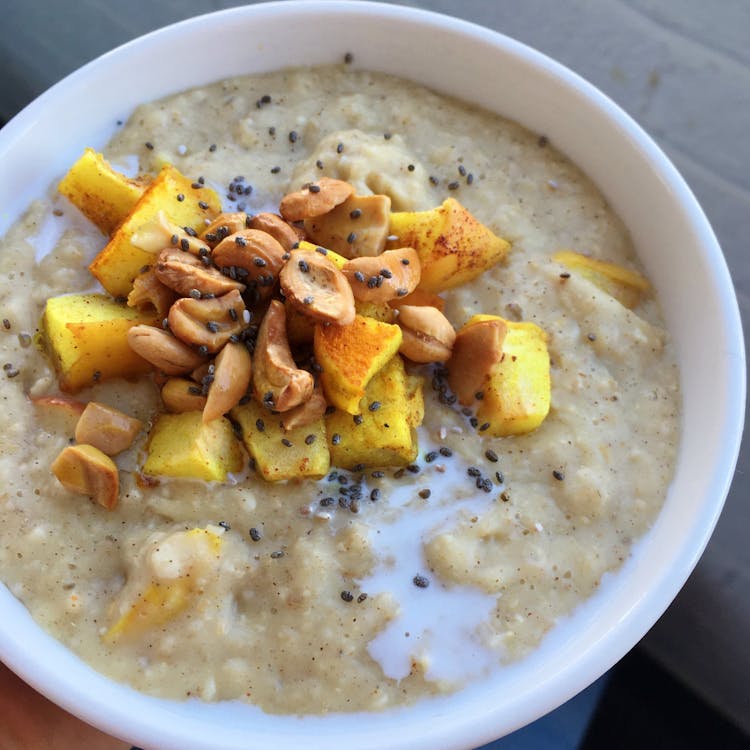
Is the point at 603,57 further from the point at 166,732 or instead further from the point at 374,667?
the point at 166,732

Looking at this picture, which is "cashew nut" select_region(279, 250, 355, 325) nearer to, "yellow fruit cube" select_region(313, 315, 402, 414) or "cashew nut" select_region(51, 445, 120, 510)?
"yellow fruit cube" select_region(313, 315, 402, 414)

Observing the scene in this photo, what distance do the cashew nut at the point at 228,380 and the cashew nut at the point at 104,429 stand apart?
21 cm

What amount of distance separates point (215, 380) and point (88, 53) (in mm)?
1766

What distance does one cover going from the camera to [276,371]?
6.28 ft

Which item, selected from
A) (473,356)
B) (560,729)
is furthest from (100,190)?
(560,729)

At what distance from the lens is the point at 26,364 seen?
2105 millimetres

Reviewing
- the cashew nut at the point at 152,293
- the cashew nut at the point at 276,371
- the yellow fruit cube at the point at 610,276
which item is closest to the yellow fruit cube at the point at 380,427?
the cashew nut at the point at 276,371

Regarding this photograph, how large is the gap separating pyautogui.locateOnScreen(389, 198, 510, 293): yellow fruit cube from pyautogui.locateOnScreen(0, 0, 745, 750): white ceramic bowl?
0.47 metres

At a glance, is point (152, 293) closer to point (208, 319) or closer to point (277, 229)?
point (208, 319)

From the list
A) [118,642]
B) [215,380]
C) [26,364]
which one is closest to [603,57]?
A: [215,380]

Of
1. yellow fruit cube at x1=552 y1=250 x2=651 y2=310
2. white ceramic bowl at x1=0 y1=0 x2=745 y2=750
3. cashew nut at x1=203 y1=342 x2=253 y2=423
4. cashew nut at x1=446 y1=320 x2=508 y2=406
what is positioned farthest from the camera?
yellow fruit cube at x1=552 y1=250 x2=651 y2=310

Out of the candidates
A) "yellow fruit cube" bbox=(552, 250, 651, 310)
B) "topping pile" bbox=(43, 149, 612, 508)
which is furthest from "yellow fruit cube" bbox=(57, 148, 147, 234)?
"yellow fruit cube" bbox=(552, 250, 651, 310)

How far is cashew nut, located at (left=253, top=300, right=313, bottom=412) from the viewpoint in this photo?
189 cm

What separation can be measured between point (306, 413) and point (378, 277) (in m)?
0.36
